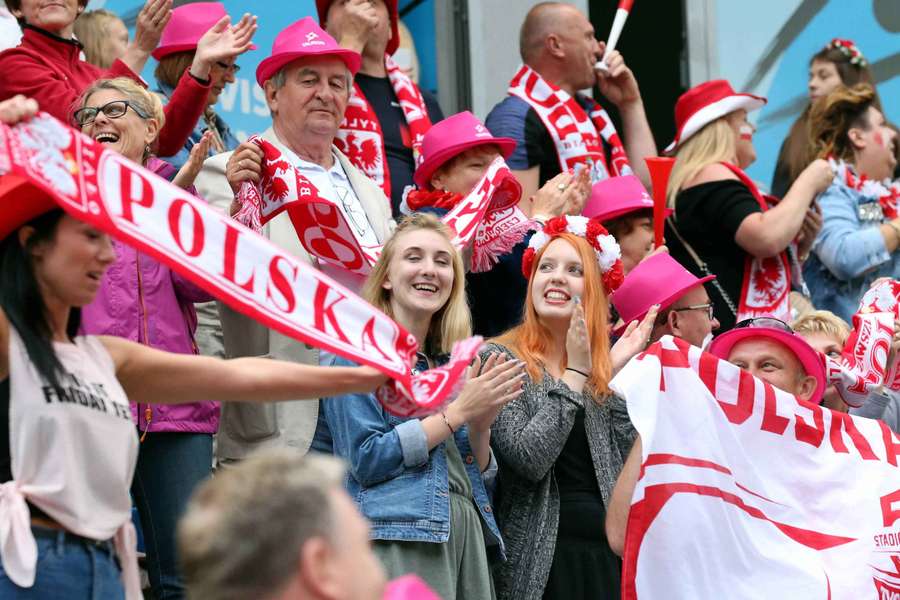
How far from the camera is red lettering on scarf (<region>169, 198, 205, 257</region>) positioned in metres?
3.28

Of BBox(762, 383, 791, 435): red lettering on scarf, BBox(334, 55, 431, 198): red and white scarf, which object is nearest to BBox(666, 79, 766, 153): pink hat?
BBox(334, 55, 431, 198): red and white scarf

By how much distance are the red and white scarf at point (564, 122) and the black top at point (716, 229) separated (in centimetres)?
45

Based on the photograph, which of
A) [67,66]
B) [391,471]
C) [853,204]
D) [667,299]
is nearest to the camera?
[391,471]

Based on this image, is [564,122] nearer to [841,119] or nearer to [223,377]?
[841,119]

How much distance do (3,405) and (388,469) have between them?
1728 millimetres

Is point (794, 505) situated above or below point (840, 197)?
below

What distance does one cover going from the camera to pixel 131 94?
4910 millimetres

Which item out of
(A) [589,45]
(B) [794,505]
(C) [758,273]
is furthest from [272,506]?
(A) [589,45]

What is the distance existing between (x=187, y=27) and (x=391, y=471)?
7.54ft

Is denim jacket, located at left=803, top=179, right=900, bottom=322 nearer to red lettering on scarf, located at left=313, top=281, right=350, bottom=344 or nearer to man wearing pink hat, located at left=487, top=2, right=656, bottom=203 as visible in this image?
man wearing pink hat, located at left=487, top=2, right=656, bottom=203

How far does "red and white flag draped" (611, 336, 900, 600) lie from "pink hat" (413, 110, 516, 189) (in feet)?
5.44

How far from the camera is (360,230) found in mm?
5523

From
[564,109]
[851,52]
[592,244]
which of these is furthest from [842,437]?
[851,52]

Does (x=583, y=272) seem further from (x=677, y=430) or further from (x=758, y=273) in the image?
(x=758, y=273)
